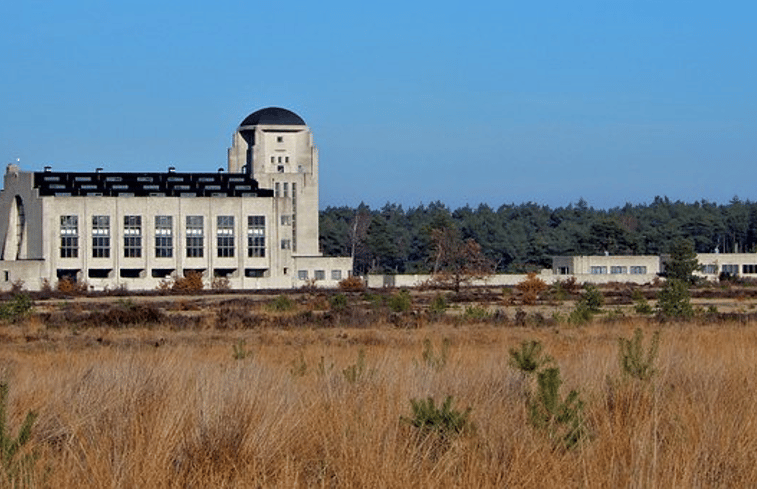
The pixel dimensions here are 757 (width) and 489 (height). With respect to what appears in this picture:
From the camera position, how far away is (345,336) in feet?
124

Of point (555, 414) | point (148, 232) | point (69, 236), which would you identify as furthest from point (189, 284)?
point (555, 414)

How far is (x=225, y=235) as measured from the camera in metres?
118

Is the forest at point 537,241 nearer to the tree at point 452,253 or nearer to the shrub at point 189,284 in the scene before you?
the tree at point 452,253

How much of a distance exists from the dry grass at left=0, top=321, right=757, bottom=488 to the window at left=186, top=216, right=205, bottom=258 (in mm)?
102032

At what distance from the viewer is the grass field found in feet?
30.0

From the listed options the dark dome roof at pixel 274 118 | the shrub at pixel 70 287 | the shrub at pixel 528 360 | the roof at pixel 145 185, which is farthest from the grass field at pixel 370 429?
the dark dome roof at pixel 274 118

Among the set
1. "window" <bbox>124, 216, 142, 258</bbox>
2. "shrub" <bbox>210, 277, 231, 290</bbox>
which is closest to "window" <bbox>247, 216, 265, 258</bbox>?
"shrub" <bbox>210, 277, 231, 290</bbox>

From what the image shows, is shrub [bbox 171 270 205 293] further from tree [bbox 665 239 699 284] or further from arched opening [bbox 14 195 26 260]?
tree [bbox 665 239 699 284]

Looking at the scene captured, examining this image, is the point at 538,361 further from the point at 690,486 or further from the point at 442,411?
the point at 690,486

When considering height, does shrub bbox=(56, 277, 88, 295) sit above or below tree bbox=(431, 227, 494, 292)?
below

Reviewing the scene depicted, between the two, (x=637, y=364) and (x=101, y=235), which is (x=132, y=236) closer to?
(x=101, y=235)

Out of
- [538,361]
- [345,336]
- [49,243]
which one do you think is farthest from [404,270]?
[538,361]

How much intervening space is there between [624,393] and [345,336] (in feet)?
83.0

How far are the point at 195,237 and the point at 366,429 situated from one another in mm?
108621
